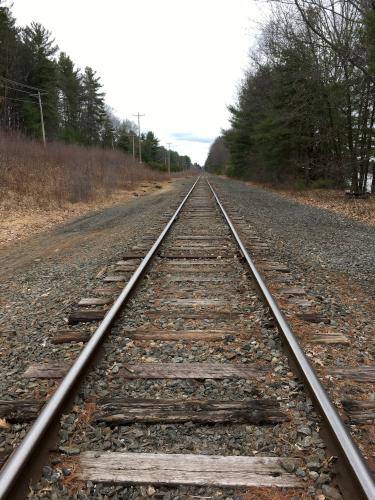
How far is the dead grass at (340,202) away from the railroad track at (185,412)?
906 cm

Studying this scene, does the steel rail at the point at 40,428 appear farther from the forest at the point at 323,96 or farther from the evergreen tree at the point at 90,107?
the evergreen tree at the point at 90,107

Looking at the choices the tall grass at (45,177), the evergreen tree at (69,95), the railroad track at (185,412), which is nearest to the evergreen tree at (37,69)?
the evergreen tree at (69,95)

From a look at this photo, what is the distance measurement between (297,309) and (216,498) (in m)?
2.58

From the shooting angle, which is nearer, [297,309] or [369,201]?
[297,309]

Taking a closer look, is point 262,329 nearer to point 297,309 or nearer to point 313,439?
point 297,309

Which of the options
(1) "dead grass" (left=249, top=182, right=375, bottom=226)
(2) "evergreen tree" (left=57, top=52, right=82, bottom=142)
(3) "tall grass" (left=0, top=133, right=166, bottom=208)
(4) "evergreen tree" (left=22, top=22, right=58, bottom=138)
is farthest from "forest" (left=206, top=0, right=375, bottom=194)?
(2) "evergreen tree" (left=57, top=52, right=82, bottom=142)

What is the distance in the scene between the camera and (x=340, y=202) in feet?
52.9

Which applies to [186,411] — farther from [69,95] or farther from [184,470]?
[69,95]

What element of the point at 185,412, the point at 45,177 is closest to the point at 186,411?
the point at 185,412

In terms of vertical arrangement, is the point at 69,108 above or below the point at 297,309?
above

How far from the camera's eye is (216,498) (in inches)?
72.4

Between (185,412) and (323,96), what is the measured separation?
1861 cm

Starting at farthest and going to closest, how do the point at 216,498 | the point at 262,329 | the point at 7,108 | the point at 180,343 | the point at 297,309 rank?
the point at 7,108 → the point at 297,309 → the point at 262,329 → the point at 180,343 → the point at 216,498

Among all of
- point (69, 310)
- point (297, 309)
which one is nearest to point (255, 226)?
point (297, 309)
